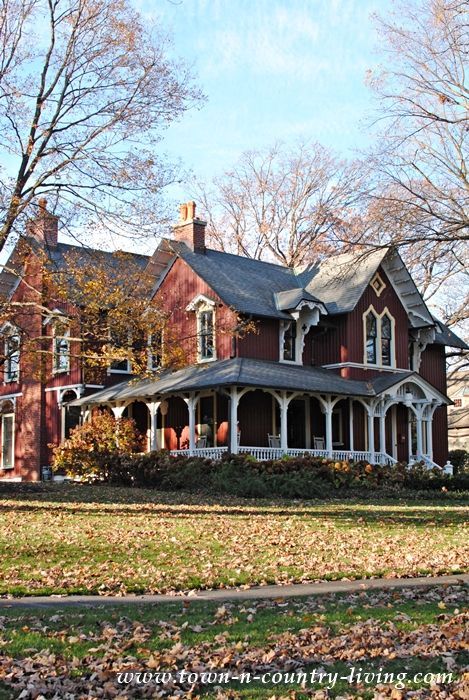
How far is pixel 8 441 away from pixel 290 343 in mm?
14629

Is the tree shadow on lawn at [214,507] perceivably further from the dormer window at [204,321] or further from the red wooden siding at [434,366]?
the red wooden siding at [434,366]

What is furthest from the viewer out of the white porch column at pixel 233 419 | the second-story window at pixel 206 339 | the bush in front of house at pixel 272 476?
the second-story window at pixel 206 339

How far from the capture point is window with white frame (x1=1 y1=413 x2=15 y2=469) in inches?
1549

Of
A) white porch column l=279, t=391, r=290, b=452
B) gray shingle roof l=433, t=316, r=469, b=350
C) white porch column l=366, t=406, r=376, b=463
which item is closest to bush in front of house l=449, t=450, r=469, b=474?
gray shingle roof l=433, t=316, r=469, b=350

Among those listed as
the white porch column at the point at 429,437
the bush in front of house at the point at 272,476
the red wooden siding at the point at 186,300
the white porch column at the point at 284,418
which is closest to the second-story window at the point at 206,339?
the red wooden siding at the point at 186,300

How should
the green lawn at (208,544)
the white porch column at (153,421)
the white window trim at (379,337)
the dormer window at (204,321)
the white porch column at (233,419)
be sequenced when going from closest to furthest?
the green lawn at (208,544) → the white porch column at (233,419) → the white porch column at (153,421) → the dormer window at (204,321) → the white window trim at (379,337)

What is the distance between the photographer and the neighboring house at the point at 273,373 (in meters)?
30.9

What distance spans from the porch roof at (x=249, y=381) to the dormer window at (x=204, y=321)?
1026mm

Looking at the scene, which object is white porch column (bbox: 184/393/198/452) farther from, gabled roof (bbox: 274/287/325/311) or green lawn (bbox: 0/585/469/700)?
green lawn (bbox: 0/585/469/700)

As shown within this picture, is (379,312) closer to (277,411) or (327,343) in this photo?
(327,343)

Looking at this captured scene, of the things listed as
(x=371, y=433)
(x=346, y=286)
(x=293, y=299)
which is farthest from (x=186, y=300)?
(x=371, y=433)

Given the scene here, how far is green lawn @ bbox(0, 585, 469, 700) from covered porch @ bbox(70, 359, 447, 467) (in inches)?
750

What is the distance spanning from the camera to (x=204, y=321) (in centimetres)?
3316

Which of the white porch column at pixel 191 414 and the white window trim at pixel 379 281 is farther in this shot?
the white window trim at pixel 379 281
